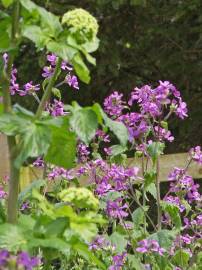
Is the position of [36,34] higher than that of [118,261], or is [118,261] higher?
[36,34]

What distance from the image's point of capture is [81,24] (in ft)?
5.16

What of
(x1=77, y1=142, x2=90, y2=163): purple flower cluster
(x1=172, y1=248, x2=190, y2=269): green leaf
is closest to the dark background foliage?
(x1=77, y1=142, x2=90, y2=163): purple flower cluster

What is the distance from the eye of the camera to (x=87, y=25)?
5.18ft

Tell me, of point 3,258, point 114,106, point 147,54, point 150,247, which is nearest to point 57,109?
point 114,106

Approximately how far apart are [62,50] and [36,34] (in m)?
0.07

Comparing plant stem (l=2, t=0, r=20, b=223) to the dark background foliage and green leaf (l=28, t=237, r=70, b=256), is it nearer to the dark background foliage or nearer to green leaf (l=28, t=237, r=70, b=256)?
green leaf (l=28, t=237, r=70, b=256)

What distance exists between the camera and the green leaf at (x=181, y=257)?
273 centimetres

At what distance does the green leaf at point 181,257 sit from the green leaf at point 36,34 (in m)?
1.36

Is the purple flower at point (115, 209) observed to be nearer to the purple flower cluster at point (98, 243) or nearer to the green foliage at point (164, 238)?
the purple flower cluster at point (98, 243)

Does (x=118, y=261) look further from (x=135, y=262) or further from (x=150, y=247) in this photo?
(x=150, y=247)

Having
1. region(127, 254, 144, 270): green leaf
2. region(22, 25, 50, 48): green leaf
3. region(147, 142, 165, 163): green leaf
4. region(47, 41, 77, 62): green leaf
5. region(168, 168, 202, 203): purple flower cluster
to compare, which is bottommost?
region(127, 254, 144, 270): green leaf

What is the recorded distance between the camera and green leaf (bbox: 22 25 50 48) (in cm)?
157

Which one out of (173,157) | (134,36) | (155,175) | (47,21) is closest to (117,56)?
(134,36)

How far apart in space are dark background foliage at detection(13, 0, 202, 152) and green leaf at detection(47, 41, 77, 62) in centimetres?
415
